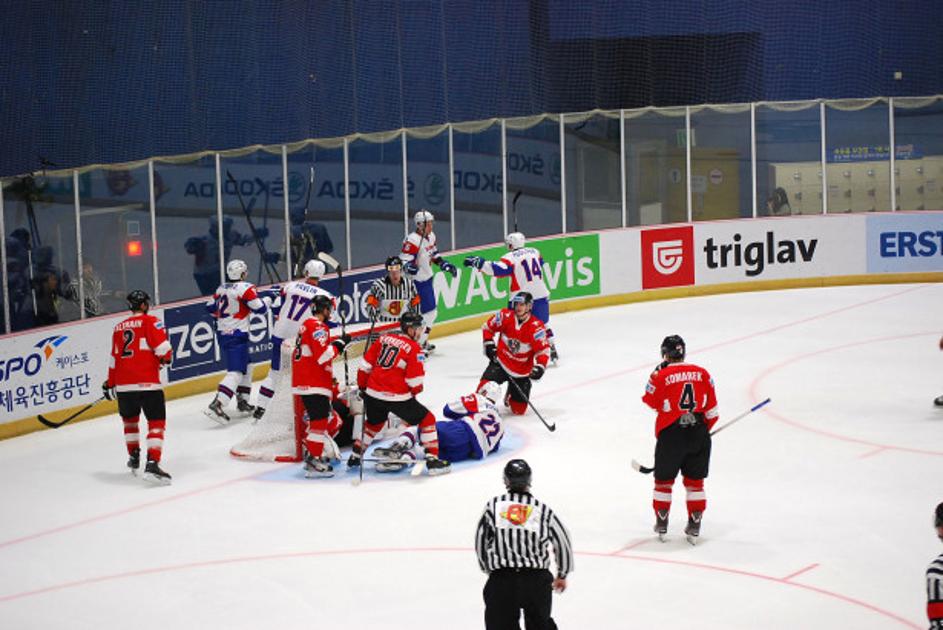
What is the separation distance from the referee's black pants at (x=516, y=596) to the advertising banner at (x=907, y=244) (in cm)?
1519

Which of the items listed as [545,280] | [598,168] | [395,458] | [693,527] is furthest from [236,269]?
[598,168]

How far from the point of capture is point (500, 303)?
18906 millimetres

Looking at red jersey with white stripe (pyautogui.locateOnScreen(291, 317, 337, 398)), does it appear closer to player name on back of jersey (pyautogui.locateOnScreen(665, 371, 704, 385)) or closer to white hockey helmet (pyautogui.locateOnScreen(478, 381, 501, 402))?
white hockey helmet (pyautogui.locateOnScreen(478, 381, 501, 402))

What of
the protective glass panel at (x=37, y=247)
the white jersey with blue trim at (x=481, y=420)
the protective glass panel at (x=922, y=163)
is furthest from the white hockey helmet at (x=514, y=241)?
the protective glass panel at (x=922, y=163)

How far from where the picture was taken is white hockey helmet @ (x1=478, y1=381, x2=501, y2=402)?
12.9 meters

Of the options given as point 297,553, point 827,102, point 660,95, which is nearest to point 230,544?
point 297,553

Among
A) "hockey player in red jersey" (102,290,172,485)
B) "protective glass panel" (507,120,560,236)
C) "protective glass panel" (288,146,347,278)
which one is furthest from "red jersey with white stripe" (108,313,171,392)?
"protective glass panel" (507,120,560,236)

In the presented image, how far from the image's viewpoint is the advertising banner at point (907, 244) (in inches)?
821

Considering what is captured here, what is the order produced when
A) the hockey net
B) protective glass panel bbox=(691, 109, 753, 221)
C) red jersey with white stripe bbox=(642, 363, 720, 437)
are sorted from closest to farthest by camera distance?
red jersey with white stripe bbox=(642, 363, 720, 437) → the hockey net → protective glass panel bbox=(691, 109, 753, 221)

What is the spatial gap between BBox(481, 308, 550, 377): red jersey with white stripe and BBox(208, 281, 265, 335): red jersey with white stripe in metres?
2.23

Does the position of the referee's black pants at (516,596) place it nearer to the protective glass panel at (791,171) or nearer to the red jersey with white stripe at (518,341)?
the red jersey with white stripe at (518,341)

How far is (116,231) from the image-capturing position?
678 inches

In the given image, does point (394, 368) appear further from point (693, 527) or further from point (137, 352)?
point (693, 527)

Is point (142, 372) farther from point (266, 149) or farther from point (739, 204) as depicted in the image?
point (739, 204)
